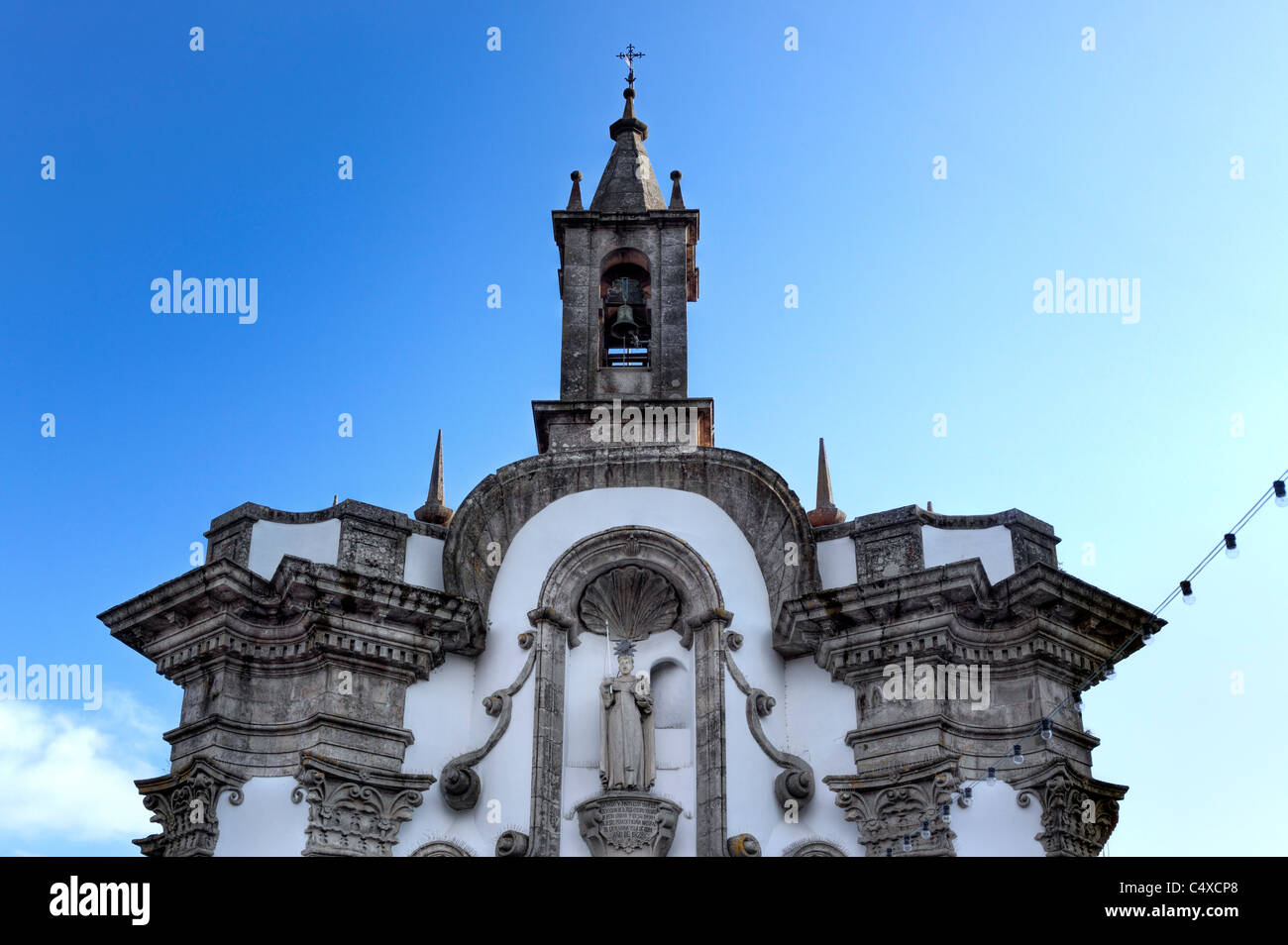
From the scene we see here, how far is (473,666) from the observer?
16.8 m

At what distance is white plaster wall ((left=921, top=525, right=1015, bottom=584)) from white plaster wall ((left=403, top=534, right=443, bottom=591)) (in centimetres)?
507

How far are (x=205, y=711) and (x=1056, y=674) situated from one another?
8399 mm

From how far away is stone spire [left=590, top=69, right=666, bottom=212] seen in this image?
814 inches

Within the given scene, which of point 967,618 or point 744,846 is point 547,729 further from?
point 967,618

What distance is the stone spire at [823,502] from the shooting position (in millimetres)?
24266

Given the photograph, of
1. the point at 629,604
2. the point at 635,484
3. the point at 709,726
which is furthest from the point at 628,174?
the point at 709,726

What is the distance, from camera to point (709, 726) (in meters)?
16.2

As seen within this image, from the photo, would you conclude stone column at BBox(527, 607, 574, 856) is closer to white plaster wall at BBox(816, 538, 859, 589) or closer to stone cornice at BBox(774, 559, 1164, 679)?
stone cornice at BBox(774, 559, 1164, 679)

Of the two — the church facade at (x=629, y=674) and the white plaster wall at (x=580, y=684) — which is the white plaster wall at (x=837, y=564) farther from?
the white plaster wall at (x=580, y=684)


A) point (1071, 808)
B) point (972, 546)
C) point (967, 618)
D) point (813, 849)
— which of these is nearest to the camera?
point (1071, 808)

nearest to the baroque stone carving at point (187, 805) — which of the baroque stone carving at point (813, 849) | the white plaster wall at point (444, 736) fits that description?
the white plaster wall at point (444, 736)

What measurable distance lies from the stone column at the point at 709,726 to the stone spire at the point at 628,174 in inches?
239

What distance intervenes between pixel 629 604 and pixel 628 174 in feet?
21.8
